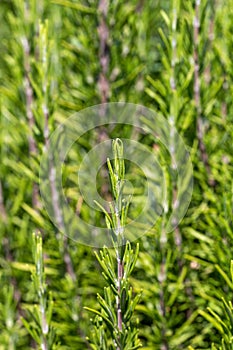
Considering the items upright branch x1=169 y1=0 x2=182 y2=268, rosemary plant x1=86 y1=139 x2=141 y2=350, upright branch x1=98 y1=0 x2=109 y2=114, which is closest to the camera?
rosemary plant x1=86 y1=139 x2=141 y2=350

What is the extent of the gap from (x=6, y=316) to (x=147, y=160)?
0.27 meters

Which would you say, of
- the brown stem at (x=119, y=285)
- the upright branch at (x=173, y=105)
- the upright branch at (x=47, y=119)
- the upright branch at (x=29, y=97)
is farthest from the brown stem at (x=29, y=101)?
the brown stem at (x=119, y=285)

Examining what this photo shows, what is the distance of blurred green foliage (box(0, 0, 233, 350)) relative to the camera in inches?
25.1

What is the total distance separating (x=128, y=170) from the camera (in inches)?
29.8

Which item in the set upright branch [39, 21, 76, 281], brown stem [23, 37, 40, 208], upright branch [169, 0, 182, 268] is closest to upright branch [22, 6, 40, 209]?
brown stem [23, 37, 40, 208]

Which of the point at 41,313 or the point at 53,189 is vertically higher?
the point at 53,189

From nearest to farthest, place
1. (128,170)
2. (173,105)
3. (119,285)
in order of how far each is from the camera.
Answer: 1. (119,285)
2. (173,105)
3. (128,170)

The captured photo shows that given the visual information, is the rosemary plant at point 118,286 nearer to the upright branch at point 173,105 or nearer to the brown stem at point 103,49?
the upright branch at point 173,105

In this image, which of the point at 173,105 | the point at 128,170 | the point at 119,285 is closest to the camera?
the point at 119,285

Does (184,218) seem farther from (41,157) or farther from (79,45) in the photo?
(79,45)

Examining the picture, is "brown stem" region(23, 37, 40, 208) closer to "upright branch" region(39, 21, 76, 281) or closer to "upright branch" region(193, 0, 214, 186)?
"upright branch" region(39, 21, 76, 281)

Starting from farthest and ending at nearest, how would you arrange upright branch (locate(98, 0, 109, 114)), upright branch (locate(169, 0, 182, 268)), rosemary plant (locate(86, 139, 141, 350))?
upright branch (locate(98, 0, 109, 114)) → upright branch (locate(169, 0, 182, 268)) → rosemary plant (locate(86, 139, 141, 350))

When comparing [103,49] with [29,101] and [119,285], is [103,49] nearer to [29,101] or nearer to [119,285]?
[29,101]

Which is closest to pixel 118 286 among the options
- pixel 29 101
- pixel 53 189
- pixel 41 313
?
pixel 41 313
